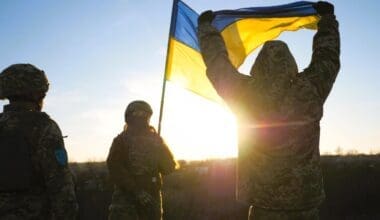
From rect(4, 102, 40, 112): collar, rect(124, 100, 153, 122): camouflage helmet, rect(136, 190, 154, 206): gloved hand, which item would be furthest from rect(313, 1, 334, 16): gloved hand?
rect(136, 190, 154, 206): gloved hand

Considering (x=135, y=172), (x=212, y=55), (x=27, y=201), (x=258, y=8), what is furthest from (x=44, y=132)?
(x=258, y=8)

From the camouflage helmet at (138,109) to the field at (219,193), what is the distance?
9005 millimetres

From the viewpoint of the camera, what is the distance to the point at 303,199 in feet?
16.4

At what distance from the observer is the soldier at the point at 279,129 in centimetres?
499

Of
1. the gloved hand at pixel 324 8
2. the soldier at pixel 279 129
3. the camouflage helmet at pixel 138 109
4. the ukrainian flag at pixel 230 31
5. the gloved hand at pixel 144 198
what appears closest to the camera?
the soldier at pixel 279 129

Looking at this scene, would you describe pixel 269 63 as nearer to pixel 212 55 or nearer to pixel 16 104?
pixel 212 55

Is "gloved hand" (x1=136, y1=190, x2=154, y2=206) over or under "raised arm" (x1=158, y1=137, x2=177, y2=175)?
under

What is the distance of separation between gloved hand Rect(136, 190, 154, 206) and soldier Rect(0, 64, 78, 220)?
3274 millimetres

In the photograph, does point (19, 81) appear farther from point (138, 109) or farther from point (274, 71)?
point (138, 109)

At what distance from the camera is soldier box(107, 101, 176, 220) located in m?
7.80

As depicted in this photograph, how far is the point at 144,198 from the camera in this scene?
783cm

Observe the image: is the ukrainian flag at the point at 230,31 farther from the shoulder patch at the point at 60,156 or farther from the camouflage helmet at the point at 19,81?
the shoulder patch at the point at 60,156

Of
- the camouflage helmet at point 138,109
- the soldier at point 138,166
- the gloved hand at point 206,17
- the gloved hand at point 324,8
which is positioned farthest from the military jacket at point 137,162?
the gloved hand at point 324,8

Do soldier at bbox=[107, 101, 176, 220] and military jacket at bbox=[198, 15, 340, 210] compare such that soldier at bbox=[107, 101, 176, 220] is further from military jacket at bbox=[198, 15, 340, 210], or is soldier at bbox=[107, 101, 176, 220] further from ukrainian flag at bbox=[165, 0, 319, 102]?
military jacket at bbox=[198, 15, 340, 210]
